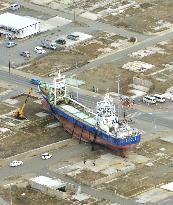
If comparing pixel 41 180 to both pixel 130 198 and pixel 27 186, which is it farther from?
pixel 130 198

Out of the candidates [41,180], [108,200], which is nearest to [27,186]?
[41,180]

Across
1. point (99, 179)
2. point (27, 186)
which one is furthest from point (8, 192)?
point (99, 179)

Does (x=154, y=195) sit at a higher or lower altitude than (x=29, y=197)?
higher

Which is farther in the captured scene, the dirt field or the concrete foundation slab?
the concrete foundation slab

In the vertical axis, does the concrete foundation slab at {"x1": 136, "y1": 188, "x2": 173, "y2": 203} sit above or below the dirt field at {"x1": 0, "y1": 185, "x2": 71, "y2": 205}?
above

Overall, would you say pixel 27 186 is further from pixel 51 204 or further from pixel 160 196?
pixel 160 196

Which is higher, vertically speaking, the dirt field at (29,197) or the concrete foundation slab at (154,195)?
the concrete foundation slab at (154,195)

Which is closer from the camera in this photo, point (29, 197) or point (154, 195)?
point (29, 197)

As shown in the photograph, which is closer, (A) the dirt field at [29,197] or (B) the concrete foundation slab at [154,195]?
(A) the dirt field at [29,197]
